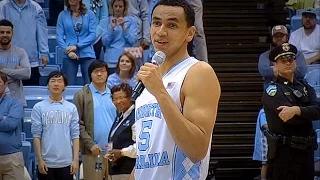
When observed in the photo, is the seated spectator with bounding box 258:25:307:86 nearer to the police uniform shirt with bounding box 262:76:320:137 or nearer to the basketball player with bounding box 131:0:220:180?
the police uniform shirt with bounding box 262:76:320:137

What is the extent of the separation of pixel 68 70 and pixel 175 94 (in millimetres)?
5650

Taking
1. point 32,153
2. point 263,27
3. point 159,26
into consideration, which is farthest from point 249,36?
point 159,26

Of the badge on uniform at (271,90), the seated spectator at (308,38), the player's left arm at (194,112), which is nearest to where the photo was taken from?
the player's left arm at (194,112)

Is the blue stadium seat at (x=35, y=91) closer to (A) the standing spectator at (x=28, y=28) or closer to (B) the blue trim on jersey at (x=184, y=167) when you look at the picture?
(A) the standing spectator at (x=28, y=28)

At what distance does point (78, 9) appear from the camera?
8.12 m

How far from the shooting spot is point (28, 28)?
314 inches

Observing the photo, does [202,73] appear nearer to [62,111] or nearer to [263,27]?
[62,111]

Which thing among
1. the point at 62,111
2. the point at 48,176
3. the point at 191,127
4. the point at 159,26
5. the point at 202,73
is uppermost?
the point at 159,26

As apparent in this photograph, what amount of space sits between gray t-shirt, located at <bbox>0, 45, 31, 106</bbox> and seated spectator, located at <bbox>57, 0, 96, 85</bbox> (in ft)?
2.75

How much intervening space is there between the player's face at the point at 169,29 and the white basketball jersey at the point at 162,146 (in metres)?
0.10

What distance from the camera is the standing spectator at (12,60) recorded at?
23.6 ft

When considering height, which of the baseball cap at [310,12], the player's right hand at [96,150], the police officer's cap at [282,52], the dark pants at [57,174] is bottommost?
the dark pants at [57,174]

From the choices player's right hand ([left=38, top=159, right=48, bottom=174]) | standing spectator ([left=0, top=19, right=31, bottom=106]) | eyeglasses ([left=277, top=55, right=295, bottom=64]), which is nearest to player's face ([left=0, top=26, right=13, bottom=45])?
standing spectator ([left=0, top=19, right=31, bottom=106])

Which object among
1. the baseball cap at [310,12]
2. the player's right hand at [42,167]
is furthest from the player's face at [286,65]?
the baseball cap at [310,12]
